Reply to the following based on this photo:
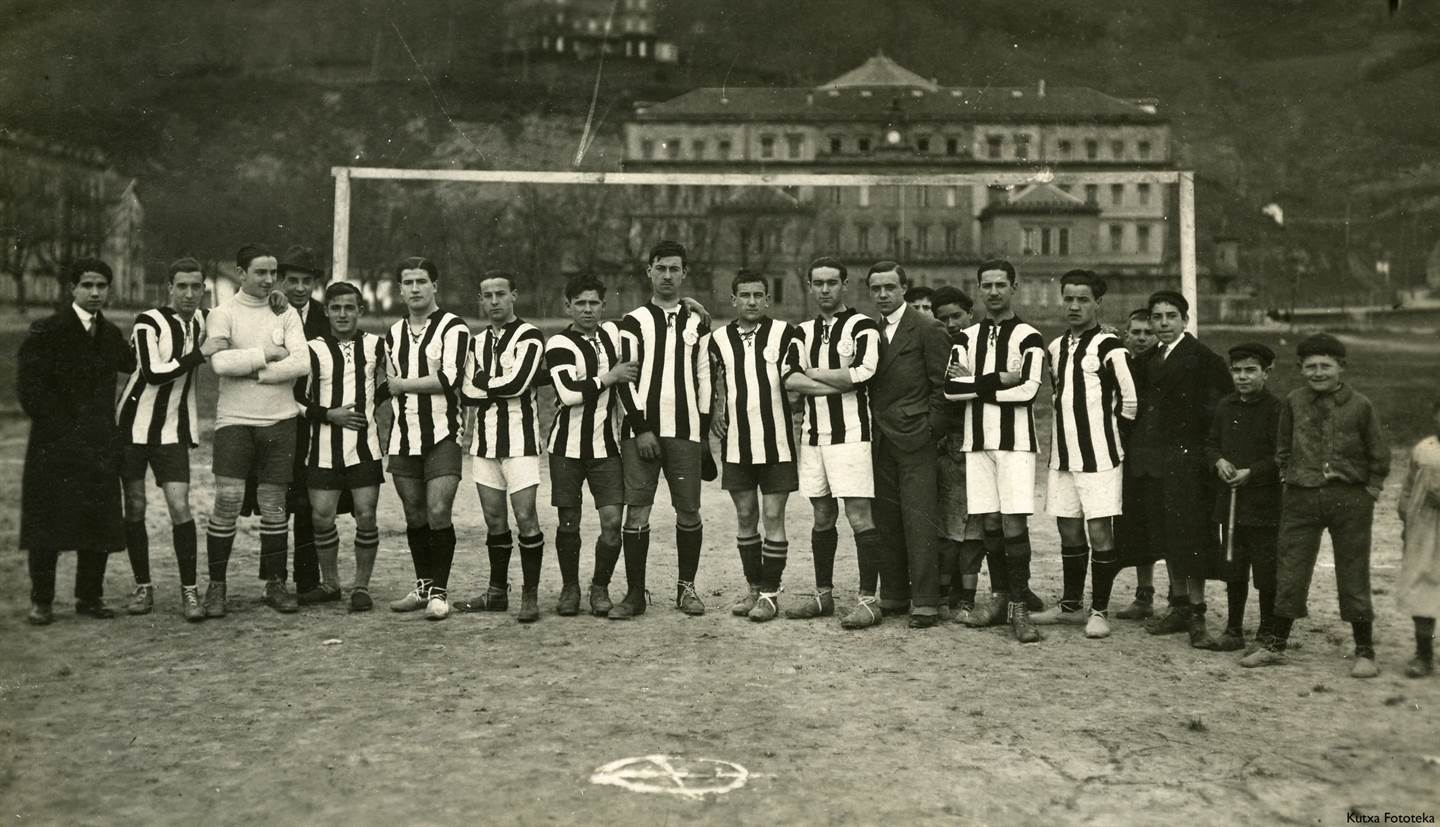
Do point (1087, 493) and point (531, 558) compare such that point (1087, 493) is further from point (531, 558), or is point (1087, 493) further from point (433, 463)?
point (433, 463)

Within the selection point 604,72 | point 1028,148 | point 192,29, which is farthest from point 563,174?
point 1028,148

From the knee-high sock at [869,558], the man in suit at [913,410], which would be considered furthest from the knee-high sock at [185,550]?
the man in suit at [913,410]

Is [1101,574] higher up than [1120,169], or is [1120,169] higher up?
[1120,169]

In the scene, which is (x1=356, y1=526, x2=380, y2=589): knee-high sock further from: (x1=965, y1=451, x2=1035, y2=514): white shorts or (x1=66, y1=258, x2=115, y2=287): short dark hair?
(x1=965, y1=451, x2=1035, y2=514): white shorts

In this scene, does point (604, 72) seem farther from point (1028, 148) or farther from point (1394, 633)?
point (1394, 633)

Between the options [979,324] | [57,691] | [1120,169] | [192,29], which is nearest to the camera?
[57,691]

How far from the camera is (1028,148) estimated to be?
11.7 metres

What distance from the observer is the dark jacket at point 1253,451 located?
530cm

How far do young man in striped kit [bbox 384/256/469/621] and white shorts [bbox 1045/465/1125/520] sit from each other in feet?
10.4

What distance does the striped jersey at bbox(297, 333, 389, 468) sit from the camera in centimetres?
600

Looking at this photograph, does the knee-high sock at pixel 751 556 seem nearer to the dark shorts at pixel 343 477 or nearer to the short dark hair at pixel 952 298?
the short dark hair at pixel 952 298

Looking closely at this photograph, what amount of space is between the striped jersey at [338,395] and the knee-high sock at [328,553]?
43 centimetres

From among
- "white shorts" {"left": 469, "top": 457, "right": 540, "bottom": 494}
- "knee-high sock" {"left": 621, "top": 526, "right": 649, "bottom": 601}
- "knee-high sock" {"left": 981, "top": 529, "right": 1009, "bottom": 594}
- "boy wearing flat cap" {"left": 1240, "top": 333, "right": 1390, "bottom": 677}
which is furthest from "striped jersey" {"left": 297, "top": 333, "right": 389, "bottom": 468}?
"boy wearing flat cap" {"left": 1240, "top": 333, "right": 1390, "bottom": 677}

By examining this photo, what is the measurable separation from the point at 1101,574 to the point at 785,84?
619 cm
